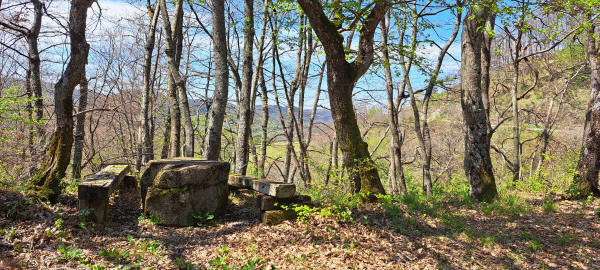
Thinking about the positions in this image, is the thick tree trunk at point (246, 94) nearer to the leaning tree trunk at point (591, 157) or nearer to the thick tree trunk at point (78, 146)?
the thick tree trunk at point (78, 146)

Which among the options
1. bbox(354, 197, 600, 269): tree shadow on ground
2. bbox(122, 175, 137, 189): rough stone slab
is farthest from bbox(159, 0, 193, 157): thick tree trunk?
bbox(354, 197, 600, 269): tree shadow on ground

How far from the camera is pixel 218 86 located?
7.21 m

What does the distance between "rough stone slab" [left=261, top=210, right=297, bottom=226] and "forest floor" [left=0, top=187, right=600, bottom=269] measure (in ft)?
0.41

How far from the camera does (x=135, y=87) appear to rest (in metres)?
17.4

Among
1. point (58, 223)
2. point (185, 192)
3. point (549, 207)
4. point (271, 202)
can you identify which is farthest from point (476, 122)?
point (58, 223)

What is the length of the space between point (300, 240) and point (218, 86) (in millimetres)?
4185

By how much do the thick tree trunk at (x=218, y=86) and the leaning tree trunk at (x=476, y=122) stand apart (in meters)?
5.86

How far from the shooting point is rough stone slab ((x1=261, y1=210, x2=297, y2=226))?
17.8ft

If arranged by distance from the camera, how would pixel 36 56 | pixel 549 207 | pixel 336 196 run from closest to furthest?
pixel 336 196, pixel 549 207, pixel 36 56

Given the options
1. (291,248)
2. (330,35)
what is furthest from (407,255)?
(330,35)

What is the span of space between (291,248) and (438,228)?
2.87 m

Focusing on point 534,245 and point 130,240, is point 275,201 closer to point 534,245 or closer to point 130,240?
point 130,240

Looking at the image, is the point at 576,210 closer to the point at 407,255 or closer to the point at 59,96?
the point at 407,255

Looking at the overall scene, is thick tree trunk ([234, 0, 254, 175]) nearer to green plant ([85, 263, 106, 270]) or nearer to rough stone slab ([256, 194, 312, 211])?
rough stone slab ([256, 194, 312, 211])
